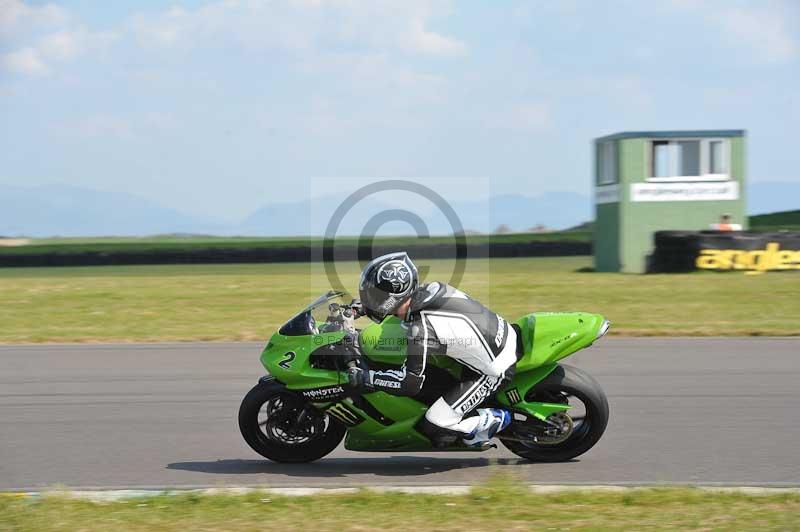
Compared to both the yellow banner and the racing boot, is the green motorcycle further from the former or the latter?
the yellow banner

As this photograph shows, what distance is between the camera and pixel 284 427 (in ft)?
22.2

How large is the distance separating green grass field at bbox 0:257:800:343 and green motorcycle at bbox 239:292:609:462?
7.52 meters

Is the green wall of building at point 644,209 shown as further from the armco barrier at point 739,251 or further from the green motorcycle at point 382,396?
the green motorcycle at point 382,396

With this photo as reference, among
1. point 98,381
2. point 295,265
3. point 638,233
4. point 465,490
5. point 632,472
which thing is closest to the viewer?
point 465,490

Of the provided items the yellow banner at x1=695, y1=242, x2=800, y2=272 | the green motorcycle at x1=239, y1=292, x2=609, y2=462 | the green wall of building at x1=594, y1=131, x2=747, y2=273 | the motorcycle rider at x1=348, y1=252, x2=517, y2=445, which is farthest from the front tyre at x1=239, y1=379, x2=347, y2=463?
the green wall of building at x1=594, y1=131, x2=747, y2=273

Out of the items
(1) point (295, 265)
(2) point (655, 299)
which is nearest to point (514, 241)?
(1) point (295, 265)

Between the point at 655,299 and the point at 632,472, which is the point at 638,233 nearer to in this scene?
the point at 655,299

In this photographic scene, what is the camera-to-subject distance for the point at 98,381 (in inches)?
414

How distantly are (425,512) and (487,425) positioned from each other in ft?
4.41

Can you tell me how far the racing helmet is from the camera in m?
6.36

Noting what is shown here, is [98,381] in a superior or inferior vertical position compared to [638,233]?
inferior

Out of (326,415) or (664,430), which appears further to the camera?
(664,430)

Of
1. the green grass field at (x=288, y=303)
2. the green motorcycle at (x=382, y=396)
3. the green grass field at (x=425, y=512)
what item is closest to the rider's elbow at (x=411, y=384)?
the green motorcycle at (x=382, y=396)

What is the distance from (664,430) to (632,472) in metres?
1.42
